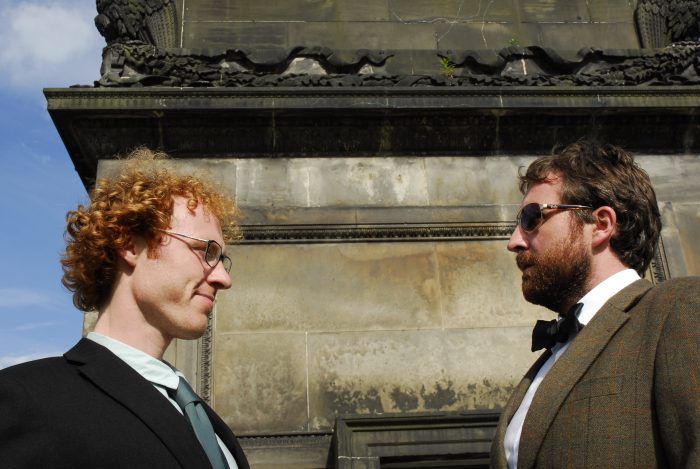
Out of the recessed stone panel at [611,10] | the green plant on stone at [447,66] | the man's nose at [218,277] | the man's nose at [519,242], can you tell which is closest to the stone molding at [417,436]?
the man's nose at [519,242]

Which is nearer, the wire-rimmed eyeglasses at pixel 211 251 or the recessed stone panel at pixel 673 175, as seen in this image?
the wire-rimmed eyeglasses at pixel 211 251

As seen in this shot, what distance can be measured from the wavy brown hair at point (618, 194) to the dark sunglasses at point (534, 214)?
3 centimetres

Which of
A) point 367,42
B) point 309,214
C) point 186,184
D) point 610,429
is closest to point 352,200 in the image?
point 309,214

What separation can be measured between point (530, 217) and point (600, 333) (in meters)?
0.58

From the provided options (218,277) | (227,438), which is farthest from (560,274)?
(227,438)

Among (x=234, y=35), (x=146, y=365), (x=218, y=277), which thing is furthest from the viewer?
(x=234, y=35)

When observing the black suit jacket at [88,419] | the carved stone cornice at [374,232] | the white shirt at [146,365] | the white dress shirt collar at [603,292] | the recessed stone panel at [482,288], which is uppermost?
the carved stone cornice at [374,232]

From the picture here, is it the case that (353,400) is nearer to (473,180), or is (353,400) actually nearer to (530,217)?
(473,180)

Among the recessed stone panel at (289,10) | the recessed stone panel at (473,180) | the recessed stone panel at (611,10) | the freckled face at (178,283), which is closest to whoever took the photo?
the freckled face at (178,283)

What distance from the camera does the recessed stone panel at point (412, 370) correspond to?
205 inches

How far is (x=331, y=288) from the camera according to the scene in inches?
219

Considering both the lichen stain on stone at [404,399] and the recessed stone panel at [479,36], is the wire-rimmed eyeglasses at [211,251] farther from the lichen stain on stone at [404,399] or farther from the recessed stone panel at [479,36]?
the recessed stone panel at [479,36]

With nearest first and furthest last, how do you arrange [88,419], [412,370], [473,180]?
1. [88,419]
2. [412,370]
3. [473,180]

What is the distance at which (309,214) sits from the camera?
5.73m
